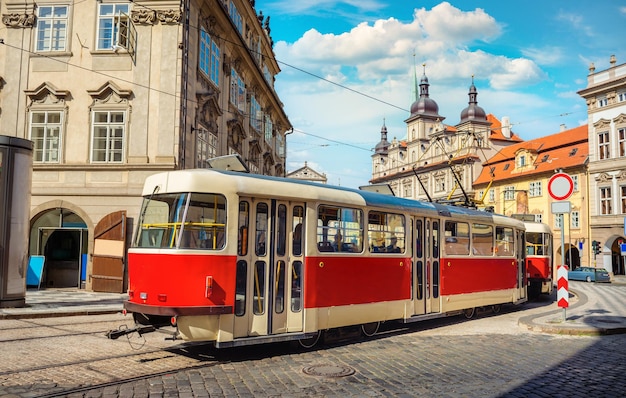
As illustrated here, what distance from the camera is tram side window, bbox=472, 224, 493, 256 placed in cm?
1429

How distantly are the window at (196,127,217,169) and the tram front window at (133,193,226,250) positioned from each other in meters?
13.4

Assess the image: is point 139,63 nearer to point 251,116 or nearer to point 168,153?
point 168,153

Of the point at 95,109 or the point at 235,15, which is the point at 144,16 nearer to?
the point at 95,109

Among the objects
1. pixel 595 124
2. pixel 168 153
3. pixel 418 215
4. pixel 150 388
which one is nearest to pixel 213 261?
pixel 150 388

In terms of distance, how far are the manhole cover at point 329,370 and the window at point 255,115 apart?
24479 millimetres

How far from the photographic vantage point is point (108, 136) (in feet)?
67.3

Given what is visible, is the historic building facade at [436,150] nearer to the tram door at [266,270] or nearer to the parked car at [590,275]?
the parked car at [590,275]

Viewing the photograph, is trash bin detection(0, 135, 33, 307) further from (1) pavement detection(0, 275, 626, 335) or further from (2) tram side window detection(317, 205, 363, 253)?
(2) tram side window detection(317, 205, 363, 253)

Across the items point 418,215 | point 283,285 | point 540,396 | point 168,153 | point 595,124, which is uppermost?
point 595,124

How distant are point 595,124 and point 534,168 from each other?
36.5 feet

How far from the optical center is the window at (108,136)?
20.4 meters

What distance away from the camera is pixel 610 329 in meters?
11.8

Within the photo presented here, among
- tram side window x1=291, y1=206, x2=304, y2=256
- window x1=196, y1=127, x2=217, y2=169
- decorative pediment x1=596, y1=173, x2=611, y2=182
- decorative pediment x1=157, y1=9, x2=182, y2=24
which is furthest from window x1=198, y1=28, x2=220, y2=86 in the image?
decorative pediment x1=596, y1=173, x2=611, y2=182

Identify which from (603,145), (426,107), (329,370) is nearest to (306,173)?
(426,107)
